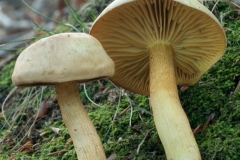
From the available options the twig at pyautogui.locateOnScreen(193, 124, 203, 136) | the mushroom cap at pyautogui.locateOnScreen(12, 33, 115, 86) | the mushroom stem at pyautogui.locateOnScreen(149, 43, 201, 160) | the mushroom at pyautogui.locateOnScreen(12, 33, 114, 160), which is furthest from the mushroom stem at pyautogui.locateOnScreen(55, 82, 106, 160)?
the twig at pyautogui.locateOnScreen(193, 124, 203, 136)

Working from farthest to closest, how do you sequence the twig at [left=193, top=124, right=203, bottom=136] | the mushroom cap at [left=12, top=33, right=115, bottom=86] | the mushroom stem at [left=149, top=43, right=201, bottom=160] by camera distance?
the twig at [left=193, top=124, right=203, bottom=136]
the mushroom stem at [left=149, top=43, right=201, bottom=160]
the mushroom cap at [left=12, top=33, right=115, bottom=86]

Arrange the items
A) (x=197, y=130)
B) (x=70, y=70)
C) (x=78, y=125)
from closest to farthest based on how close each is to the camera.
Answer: (x=70, y=70)
(x=78, y=125)
(x=197, y=130)

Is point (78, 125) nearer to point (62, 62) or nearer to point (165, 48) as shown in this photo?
point (62, 62)

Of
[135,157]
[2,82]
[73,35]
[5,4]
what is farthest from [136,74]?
[5,4]

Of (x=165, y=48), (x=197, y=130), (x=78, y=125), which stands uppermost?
(x=165, y=48)

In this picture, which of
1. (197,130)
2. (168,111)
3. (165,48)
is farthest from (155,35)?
(197,130)

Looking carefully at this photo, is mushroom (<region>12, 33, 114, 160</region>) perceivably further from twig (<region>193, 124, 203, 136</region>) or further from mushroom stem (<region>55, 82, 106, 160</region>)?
twig (<region>193, 124, 203, 136</region>)
